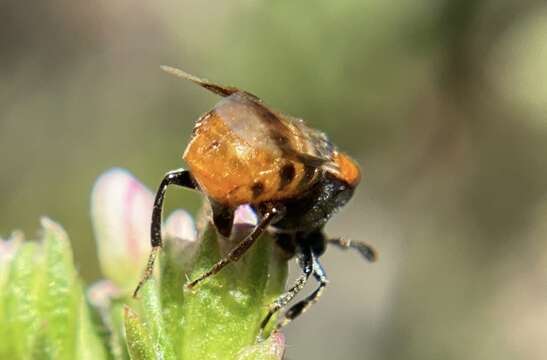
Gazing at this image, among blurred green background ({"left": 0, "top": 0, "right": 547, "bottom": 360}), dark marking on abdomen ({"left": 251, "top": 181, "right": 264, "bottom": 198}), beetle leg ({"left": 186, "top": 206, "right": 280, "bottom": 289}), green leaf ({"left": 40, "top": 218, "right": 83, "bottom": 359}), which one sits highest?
dark marking on abdomen ({"left": 251, "top": 181, "right": 264, "bottom": 198})

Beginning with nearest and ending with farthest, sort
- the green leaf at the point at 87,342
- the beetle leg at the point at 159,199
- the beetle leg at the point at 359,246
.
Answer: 1. the beetle leg at the point at 159,199
2. the green leaf at the point at 87,342
3. the beetle leg at the point at 359,246

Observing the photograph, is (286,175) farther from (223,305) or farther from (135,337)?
(135,337)

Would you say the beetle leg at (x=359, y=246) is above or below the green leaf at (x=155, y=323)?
above

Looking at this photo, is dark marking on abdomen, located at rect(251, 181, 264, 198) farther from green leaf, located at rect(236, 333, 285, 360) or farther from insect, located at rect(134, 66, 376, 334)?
green leaf, located at rect(236, 333, 285, 360)

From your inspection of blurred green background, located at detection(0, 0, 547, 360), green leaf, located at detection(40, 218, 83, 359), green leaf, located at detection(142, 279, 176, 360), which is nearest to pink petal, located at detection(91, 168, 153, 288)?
green leaf, located at detection(40, 218, 83, 359)

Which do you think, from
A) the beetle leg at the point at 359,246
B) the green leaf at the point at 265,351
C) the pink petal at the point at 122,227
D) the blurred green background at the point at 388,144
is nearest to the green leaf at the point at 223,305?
the green leaf at the point at 265,351

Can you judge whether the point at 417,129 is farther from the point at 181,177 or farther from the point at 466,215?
the point at 181,177

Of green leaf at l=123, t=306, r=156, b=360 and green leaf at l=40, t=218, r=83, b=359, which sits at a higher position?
green leaf at l=123, t=306, r=156, b=360

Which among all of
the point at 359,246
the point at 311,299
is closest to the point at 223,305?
A: the point at 311,299

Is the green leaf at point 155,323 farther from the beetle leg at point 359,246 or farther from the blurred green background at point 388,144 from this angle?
the blurred green background at point 388,144
